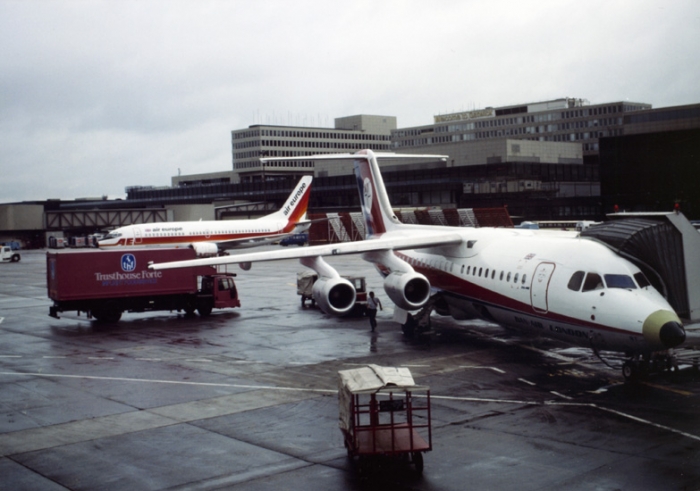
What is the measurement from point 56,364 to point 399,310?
1478 centimetres

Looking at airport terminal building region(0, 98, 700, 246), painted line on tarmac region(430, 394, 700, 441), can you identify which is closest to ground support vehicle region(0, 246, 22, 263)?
airport terminal building region(0, 98, 700, 246)

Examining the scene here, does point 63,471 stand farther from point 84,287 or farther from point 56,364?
point 84,287

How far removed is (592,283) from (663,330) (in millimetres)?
3055

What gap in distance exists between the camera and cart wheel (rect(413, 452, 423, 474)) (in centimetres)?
1592

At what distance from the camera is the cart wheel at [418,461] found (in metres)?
15.9

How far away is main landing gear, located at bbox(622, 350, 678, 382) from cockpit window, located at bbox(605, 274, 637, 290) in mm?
2233

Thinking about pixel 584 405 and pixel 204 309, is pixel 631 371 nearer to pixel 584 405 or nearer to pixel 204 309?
pixel 584 405

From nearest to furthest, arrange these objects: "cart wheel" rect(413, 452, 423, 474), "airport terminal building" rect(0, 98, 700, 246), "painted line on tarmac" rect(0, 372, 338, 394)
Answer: "cart wheel" rect(413, 452, 423, 474), "painted line on tarmac" rect(0, 372, 338, 394), "airport terminal building" rect(0, 98, 700, 246)

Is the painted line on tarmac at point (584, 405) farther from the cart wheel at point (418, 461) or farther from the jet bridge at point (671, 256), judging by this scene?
the cart wheel at point (418, 461)

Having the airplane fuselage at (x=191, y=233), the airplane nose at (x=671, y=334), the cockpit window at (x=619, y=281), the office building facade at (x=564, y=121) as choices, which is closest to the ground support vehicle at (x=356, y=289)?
the cockpit window at (x=619, y=281)

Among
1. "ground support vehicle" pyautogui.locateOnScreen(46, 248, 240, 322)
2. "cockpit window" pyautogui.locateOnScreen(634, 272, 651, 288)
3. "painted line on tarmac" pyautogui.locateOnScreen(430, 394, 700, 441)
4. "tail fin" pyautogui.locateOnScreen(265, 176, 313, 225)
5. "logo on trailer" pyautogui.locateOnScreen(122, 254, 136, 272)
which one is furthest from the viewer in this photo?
"tail fin" pyautogui.locateOnScreen(265, 176, 313, 225)

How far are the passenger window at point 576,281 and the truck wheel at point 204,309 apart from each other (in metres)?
24.1

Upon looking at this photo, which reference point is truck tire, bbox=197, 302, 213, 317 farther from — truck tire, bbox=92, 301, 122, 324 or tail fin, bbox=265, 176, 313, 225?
tail fin, bbox=265, 176, 313, 225

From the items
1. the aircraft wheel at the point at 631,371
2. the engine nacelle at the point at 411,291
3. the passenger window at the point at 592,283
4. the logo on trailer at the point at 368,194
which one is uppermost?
the logo on trailer at the point at 368,194
